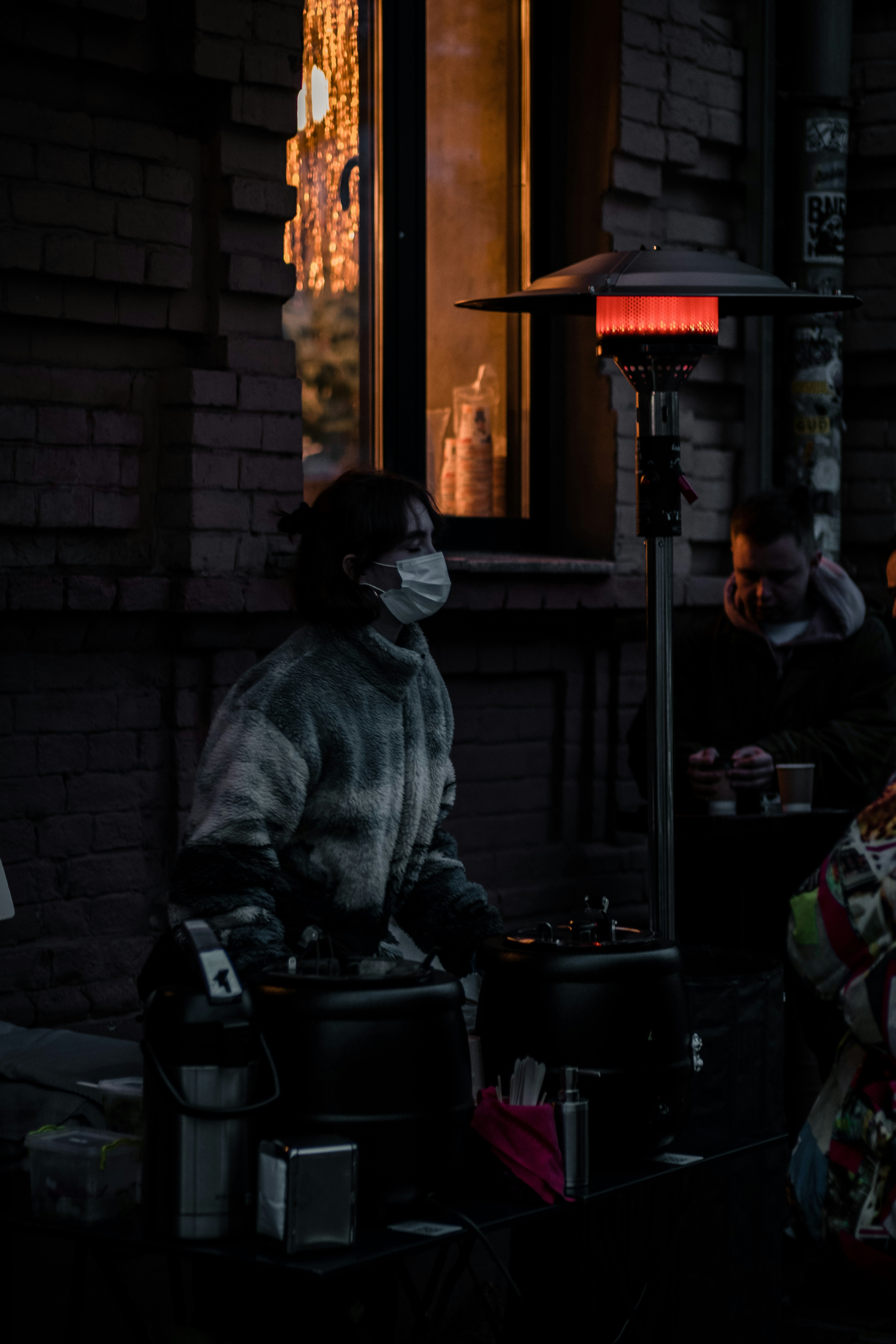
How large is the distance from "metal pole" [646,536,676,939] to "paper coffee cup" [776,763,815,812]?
0.95 m

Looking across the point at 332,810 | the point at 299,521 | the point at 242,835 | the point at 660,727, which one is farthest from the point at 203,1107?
the point at 660,727

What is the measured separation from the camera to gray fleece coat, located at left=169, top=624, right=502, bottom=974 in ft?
9.30

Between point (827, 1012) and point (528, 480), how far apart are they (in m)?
2.35

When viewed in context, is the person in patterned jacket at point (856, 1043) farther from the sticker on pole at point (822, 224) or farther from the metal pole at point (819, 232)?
the sticker on pole at point (822, 224)

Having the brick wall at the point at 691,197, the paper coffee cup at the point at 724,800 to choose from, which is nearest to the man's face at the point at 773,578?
the paper coffee cup at the point at 724,800

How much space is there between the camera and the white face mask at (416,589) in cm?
327

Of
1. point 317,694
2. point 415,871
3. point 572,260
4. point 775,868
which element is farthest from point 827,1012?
point 572,260

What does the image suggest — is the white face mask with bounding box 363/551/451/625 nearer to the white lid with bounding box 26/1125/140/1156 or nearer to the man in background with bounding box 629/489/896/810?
the white lid with bounding box 26/1125/140/1156

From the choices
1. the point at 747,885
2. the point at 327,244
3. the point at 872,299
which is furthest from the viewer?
the point at 872,299

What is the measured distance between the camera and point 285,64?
15.5ft

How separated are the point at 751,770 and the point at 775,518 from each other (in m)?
0.75

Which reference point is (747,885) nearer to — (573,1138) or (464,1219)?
(573,1138)

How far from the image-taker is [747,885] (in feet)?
15.8

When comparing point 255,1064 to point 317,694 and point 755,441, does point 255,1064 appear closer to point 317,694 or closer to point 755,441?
point 317,694
